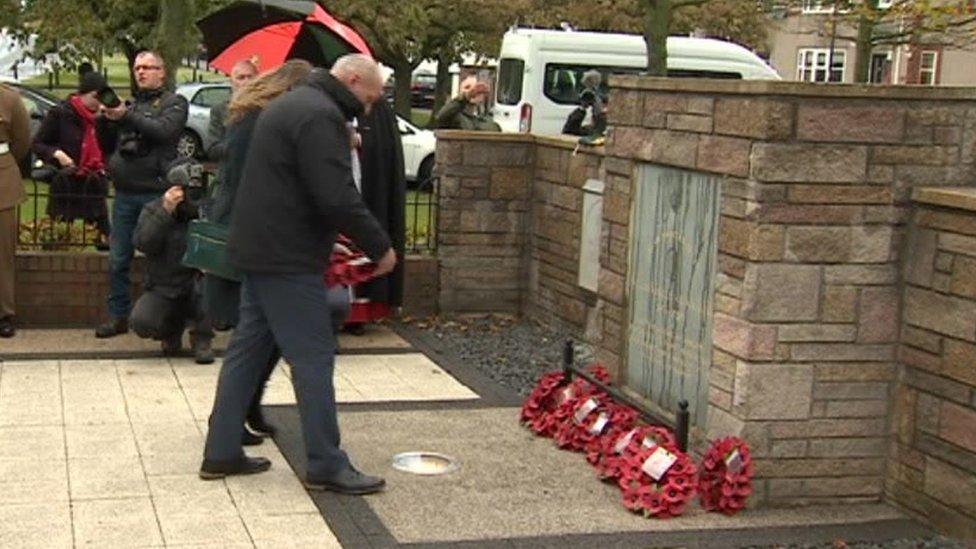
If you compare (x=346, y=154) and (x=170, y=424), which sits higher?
(x=346, y=154)

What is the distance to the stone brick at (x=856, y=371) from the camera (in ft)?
19.8

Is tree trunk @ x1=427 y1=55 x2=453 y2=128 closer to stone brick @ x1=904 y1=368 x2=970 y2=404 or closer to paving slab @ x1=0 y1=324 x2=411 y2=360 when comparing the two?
paving slab @ x1=0 y1=324 x2=411 y2=360

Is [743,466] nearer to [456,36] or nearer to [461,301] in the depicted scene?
[461,301]

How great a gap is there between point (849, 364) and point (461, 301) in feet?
16.3

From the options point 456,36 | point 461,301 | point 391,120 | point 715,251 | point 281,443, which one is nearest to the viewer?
point 715,251

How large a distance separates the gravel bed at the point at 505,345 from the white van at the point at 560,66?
11.4 m

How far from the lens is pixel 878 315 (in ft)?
20.0

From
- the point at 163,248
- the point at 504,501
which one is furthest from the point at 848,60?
the point at 504,501

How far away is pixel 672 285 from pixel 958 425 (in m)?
1.52

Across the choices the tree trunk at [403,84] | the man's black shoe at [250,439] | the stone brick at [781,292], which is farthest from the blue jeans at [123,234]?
the tree trunk at [403,84]

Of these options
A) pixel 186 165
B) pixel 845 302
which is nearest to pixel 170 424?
pixel 186 165

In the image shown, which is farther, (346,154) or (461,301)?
(461,301)

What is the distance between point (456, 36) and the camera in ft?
117

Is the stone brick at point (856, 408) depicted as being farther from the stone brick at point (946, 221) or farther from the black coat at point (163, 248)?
the black coat at point (163, 248)
